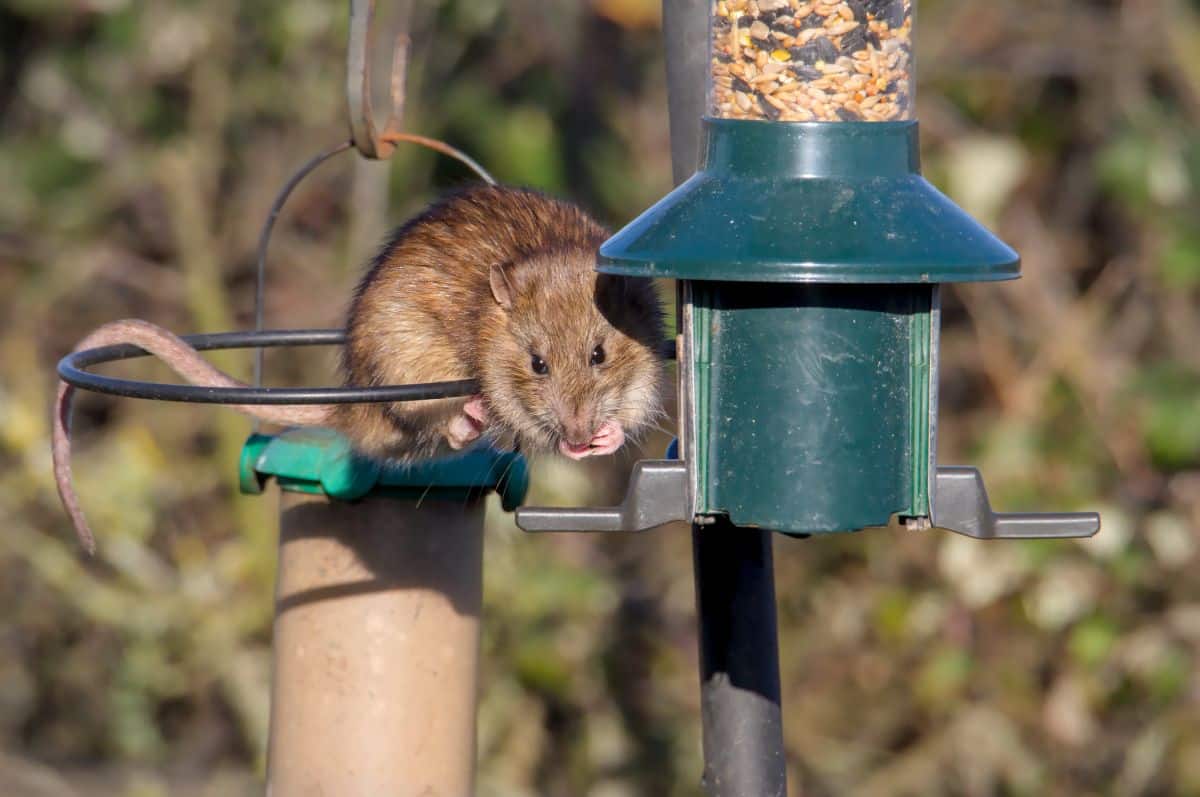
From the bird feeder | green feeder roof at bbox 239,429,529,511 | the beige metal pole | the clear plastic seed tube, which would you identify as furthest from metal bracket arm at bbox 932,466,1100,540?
the beige metal pole

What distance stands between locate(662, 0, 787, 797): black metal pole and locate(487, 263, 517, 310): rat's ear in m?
0.51

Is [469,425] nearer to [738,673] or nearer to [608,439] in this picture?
[608,439]

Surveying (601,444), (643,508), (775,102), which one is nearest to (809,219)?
(775,102)

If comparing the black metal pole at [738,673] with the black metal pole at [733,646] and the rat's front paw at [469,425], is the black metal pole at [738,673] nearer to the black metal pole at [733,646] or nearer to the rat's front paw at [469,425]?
the black metal pole at [733,646]

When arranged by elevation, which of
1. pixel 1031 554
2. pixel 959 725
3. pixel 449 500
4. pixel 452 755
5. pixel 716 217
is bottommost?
pixel 959 725

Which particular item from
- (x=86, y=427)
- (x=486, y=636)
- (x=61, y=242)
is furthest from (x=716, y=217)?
(x=86, y=427)

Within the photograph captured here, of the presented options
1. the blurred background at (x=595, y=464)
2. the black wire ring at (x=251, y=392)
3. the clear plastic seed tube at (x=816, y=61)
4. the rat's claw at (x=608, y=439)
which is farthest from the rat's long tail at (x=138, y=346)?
the blurred background at (x=595, y=464)

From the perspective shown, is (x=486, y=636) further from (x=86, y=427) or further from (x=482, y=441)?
(x=482, y=441)

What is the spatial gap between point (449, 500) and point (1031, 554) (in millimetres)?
3320

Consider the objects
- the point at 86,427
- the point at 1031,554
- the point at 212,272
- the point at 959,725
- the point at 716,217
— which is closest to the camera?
the point at 716,217

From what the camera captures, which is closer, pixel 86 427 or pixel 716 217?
pixel 716 217

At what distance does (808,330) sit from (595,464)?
4.67 metres

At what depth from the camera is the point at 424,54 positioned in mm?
6766

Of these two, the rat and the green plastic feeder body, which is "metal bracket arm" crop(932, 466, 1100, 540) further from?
the rat
